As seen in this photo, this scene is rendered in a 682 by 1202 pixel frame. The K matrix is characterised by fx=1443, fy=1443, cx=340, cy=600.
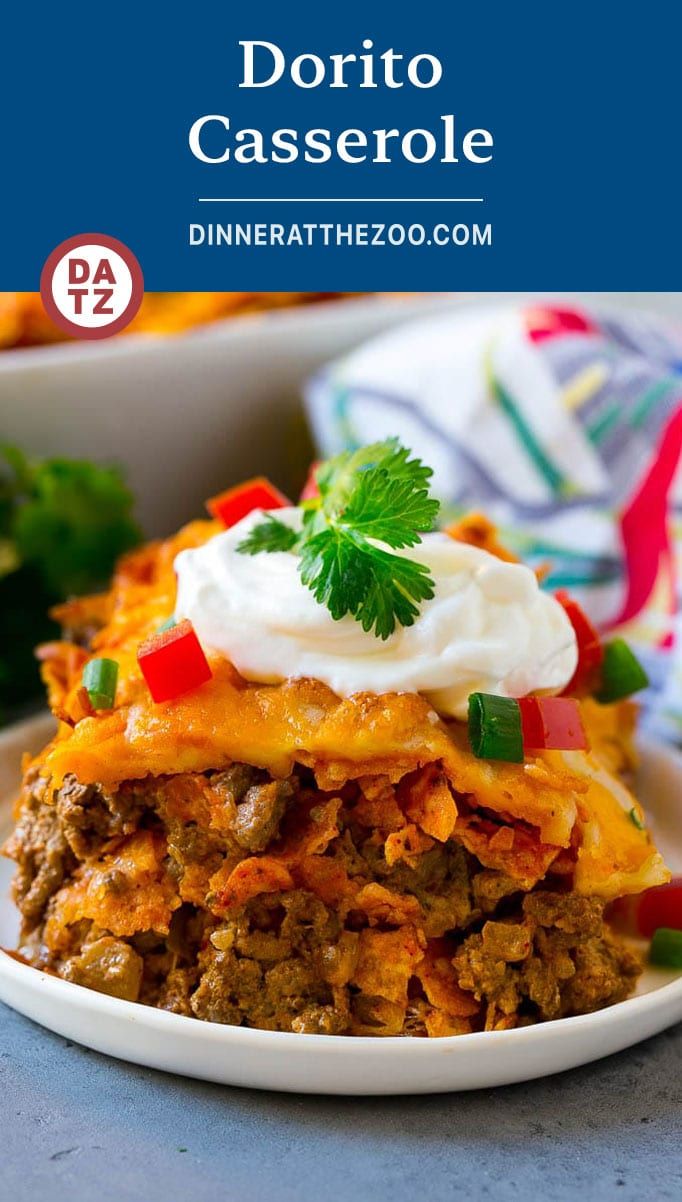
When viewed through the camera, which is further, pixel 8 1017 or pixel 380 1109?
pixel 8 1017

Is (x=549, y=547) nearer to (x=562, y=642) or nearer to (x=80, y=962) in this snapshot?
(x=562, y=642)

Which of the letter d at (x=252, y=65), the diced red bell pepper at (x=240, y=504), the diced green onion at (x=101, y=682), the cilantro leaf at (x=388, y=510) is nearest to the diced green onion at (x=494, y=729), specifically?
the cilantro leaf at (x=388, y=510)

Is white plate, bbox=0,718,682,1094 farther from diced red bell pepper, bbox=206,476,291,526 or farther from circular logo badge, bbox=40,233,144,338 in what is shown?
circular logo badge, bbox=40,233,144,338

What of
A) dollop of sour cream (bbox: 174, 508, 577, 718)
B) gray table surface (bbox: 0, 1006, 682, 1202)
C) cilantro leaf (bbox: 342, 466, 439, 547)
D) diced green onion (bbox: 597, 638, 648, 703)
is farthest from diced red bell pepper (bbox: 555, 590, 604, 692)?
gray table surface (bbox: 0, 1006, 682, 1202)

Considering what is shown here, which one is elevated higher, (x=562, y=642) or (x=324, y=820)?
(x=562, y=642)

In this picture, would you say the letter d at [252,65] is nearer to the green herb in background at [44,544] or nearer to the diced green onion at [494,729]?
the green herb in background at [44,544]

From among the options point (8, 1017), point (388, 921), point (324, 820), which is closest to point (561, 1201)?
point (388, 921)

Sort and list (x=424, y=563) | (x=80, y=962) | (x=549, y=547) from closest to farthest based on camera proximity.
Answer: (x=80, y=962), (x=424, y=563), (x=549, y=547)
